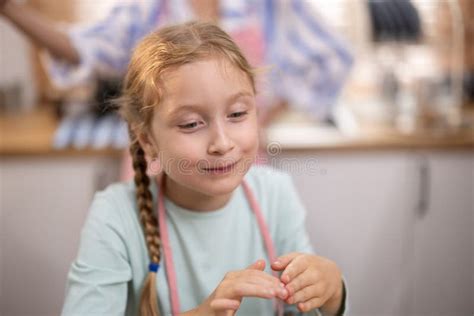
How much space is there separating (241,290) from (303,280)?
102 millimetres

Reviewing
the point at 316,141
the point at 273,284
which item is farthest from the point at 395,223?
the point at 273,284

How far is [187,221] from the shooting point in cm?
82

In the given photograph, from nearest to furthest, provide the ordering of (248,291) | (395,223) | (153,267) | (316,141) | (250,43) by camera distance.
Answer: (248,291) < (153,267) < (250,43) < (316,141) < (395,223)

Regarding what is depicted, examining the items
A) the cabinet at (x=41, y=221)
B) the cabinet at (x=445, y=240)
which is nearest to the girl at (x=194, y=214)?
the cabinet at (x=41, y=221)

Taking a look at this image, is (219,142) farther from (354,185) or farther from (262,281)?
(354,185)

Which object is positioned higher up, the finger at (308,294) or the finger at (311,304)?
the finger at (308,294)

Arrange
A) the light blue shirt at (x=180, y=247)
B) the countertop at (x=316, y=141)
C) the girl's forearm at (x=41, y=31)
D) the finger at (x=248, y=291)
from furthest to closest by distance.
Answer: the countertop at (x=316, y=141) < the girl's forearm at (x=41, y=31) < the light blue shirt at (x=180, y=247) < the finger at (x=248, y=291)

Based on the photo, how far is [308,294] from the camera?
68 centimetres

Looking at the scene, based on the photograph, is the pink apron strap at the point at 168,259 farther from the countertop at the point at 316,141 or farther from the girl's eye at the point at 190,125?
the countertop at the point at 316,141

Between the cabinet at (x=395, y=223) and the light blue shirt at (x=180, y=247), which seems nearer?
the light blue shirt at (x=180, y=247)

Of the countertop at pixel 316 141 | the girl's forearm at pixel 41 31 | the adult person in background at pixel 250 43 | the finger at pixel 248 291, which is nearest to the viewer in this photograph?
the finger at pixel 248 291

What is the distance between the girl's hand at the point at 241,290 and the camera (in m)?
0.62

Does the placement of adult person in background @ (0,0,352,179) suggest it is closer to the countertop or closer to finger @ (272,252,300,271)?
the countertop

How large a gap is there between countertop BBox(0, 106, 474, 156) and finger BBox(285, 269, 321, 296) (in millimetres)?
818
